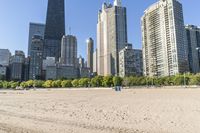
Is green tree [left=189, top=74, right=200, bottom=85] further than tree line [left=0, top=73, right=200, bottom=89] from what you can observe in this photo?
No

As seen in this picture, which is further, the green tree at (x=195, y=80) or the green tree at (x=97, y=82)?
the green tree at (x=97, y=82)

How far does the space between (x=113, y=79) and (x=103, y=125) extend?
139830 millimetres

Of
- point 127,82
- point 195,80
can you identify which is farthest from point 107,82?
point 195,80

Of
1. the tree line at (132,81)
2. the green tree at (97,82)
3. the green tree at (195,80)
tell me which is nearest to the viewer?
the green tree at (195,80)

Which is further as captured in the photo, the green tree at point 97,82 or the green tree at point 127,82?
the green tree at point 97,82

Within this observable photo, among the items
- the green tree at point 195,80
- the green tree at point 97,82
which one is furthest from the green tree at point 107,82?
the green tree at point 195,80

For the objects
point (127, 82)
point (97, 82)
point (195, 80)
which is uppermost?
point (195, 80)

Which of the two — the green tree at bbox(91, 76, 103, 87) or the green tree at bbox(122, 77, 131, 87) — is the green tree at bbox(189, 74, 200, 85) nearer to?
the green tree at bbox(122, 77, 131, 87)

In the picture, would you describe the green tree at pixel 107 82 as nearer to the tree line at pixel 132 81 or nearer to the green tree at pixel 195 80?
the tree line at pixel 132 81

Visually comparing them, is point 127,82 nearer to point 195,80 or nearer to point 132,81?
point 132,81

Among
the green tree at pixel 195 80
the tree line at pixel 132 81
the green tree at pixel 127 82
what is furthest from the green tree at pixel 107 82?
the green tree at pixel 195 80

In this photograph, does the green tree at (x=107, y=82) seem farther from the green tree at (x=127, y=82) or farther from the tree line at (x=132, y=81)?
the green tree at (x=127, y=82)

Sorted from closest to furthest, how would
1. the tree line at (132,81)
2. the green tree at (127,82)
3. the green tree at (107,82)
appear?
the tree line at (132,81)
the green tree at (127,82)
the green tree at (107,82)

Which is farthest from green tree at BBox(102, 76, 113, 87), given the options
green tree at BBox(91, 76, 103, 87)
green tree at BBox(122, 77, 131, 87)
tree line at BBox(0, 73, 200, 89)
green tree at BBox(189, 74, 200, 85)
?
green tree at BBox(189, 74, 200, 85)
